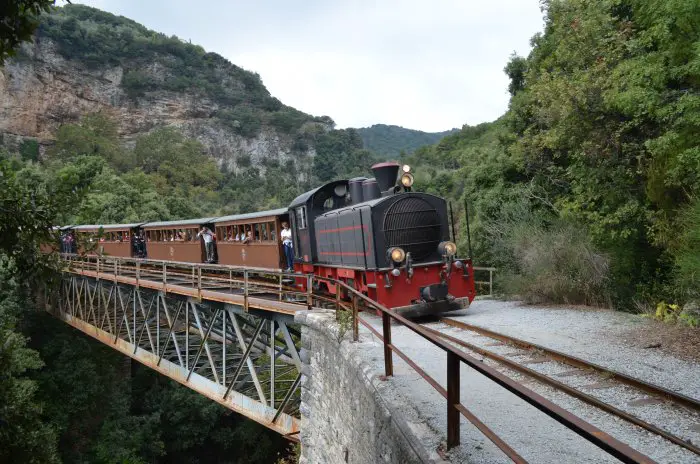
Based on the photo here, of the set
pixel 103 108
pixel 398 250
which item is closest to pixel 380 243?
pixel 398 250

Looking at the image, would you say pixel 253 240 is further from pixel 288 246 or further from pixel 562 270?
pixel 562 270

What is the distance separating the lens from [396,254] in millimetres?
9211

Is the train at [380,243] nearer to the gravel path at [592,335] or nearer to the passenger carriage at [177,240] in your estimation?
the gravel path at [592,335]

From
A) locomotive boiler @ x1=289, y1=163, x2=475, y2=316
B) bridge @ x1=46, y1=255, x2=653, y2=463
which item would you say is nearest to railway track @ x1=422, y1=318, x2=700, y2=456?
bridge @ x1=46, y1=255, x2=653, y2=463

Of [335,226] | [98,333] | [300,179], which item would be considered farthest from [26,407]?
[300,179]

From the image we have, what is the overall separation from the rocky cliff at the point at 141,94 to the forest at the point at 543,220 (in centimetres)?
4646

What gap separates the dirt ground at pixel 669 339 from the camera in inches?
249

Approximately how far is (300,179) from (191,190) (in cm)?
3150

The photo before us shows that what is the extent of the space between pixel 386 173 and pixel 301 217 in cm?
292

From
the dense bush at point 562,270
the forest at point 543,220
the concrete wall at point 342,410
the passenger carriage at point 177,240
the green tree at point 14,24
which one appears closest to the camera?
the concrete wall at point 342,410

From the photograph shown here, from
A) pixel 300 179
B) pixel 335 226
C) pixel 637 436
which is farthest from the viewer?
pixel 300 179

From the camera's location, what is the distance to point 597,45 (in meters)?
11.6

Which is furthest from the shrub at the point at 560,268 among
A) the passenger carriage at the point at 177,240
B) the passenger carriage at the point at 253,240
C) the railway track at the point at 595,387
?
the passenger carriage at the point at 177,240

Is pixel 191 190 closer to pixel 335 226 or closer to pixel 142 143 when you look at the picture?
pixel 142 143
